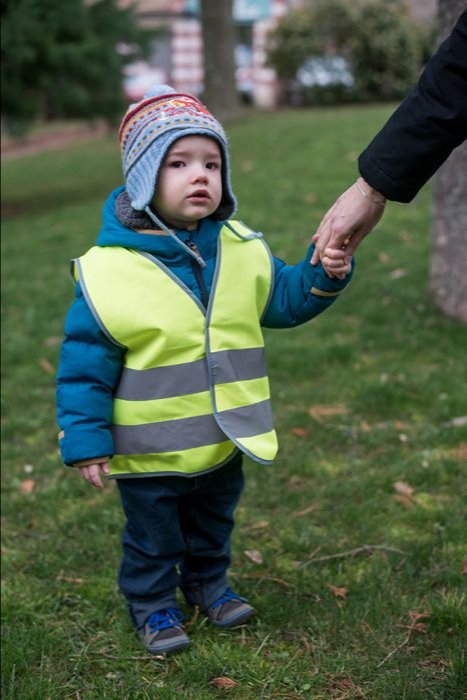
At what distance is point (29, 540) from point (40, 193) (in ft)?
29.4

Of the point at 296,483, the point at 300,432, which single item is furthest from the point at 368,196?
the point at 300,432

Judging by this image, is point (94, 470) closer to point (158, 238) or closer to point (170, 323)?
point (170, 323)

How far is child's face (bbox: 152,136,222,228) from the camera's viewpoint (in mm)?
2549

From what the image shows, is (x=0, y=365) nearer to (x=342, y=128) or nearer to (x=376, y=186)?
(x=376, y=186)

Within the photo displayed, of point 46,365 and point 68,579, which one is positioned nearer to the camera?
point 68,579

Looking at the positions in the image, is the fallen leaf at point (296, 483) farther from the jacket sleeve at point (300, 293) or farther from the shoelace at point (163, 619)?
the jacket sleeve at point (300, 293)

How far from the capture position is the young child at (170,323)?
256 centimetres

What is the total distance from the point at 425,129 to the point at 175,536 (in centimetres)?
139

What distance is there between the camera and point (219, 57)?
635 inches

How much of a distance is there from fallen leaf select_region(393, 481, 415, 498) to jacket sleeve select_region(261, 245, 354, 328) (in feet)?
4.42

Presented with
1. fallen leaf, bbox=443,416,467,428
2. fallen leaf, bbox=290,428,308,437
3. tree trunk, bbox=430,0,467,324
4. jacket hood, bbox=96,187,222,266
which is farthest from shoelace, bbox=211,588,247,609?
tree trunk, bbox=430,0,467,324

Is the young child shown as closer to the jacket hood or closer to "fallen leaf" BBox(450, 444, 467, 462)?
the jacket hood

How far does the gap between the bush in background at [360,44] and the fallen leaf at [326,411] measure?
16.9 metres

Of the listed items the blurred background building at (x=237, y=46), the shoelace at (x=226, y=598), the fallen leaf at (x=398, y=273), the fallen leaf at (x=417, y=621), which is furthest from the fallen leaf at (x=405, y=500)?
the blurred background building at (x=237, y=46)
